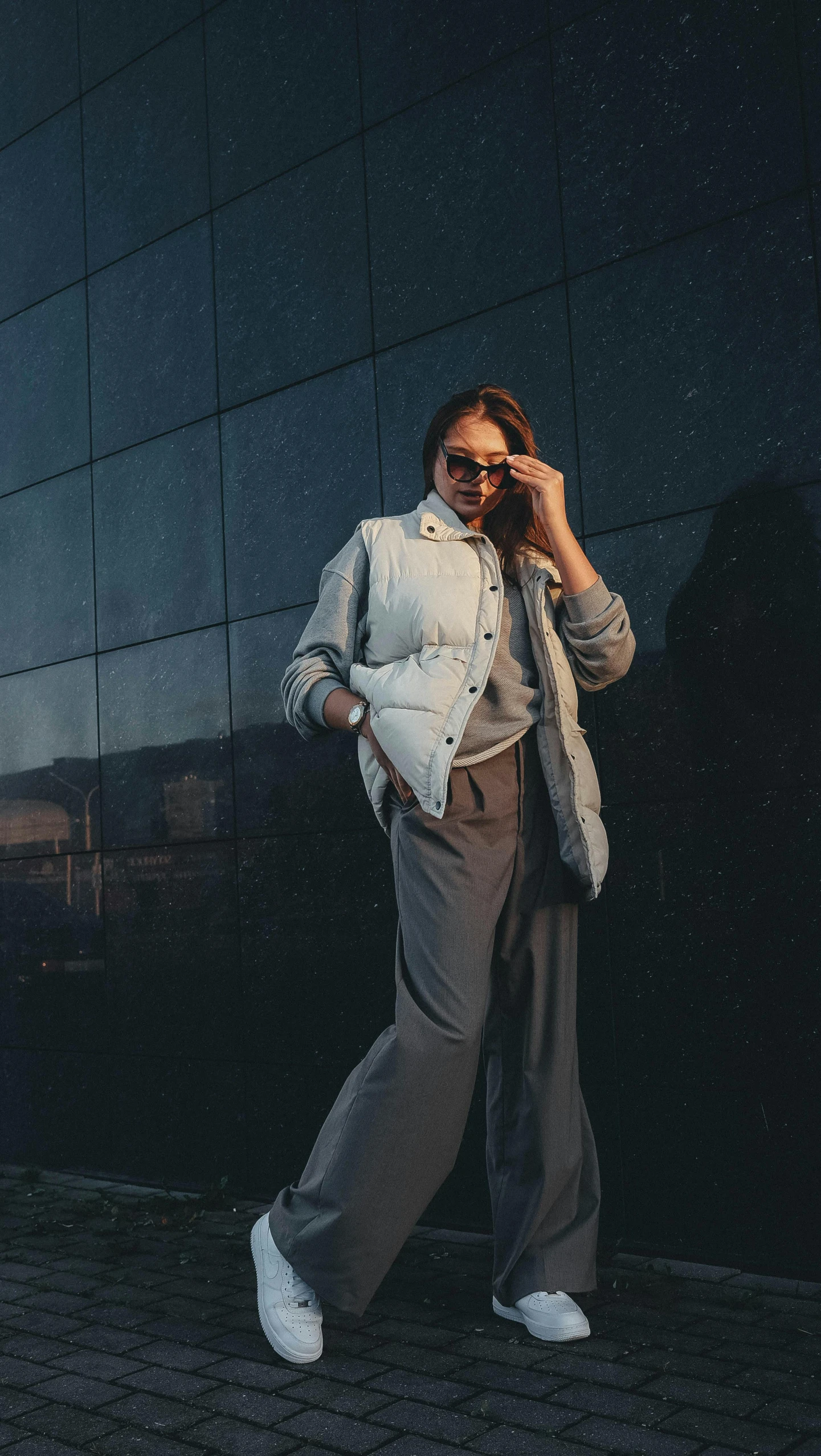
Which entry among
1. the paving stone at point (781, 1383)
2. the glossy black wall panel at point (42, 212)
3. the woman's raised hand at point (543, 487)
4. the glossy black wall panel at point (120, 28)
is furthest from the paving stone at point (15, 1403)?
the glossy black wall panel at point (120, 28)

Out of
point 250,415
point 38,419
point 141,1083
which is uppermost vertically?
point 38,419

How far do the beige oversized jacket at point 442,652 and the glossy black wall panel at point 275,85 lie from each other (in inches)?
84.3

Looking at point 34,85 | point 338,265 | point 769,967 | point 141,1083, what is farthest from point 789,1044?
point 34,85

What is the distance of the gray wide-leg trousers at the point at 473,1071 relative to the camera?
2721 mm

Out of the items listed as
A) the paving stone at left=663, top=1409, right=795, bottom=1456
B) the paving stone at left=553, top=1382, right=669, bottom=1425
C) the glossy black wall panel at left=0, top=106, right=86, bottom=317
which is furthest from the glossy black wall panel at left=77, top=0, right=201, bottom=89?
the paving stone at left=663, top=1409, right=795, bottom=1456

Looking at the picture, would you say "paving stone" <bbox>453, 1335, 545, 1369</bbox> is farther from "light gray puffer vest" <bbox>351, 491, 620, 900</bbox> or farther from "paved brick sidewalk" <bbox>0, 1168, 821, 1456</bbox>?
"light gray puffer vest" <bbox>351, 491, 620, 900</bbox>

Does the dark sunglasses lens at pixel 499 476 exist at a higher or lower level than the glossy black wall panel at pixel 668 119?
lower

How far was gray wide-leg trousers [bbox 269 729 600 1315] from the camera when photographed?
2721 mm

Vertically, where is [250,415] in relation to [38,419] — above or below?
below

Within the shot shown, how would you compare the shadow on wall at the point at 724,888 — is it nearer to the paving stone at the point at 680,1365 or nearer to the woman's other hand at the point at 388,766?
the paving stone at the point at 680,1365

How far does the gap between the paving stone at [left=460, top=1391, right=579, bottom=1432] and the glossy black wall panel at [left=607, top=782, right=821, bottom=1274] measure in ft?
3.18

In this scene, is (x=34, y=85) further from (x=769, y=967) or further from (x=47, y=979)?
(x=769, y=967)

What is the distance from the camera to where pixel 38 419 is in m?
5.58

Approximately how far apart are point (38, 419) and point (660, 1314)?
437 centimetres
